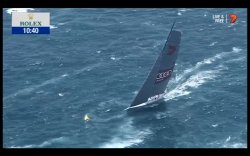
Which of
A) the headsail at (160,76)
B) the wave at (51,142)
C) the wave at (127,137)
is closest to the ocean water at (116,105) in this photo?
the wave at (51,142)

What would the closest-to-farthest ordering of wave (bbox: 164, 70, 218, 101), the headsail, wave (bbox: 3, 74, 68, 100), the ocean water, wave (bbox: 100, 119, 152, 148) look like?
wave (bbox: 100, 119, 152, 148), the ocean water, the headsail, wave (bbox: 3, 74, 68, 100), wave (bbox: 164, 70, 218, 101)

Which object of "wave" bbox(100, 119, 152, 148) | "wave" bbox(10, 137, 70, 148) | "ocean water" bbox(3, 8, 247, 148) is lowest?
"wave" bbox(10, 137, 70, 148)

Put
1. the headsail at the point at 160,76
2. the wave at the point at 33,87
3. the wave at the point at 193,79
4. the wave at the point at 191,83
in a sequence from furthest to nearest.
Answer: the wave at the point at 193,79, the wave at the point at 191,83, the wave at the point at 33,87, the headsail at the point at 160,76

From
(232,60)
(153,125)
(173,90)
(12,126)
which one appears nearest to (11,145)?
(12,126)

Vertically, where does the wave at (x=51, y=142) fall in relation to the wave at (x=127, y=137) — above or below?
below

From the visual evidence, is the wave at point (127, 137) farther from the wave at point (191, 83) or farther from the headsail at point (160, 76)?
the wave at point (191, 83)

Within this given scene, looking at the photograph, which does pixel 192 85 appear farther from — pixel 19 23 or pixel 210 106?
pixel 19 23

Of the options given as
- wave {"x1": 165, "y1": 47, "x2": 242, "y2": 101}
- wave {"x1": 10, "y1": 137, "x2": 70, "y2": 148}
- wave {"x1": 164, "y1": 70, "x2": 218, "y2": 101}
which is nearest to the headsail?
wave {"x1": 164, "y1": 70, "x2": 218, "y2": 101}

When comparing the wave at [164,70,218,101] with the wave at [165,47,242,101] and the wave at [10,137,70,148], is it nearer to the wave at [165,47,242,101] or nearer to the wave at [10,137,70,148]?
the wave at [165,47,242,101]

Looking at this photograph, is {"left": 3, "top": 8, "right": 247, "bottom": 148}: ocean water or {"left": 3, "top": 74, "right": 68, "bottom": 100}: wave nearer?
{"left": 3, "top": 8, "right": 247, "bottom": 148}: ocean water
